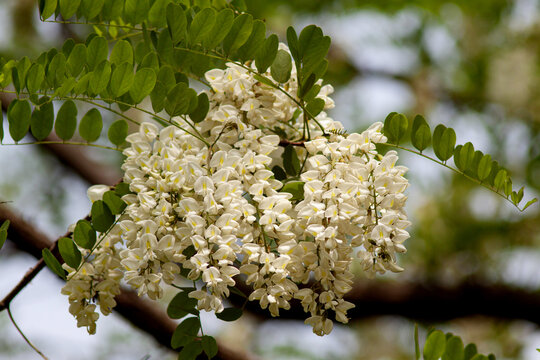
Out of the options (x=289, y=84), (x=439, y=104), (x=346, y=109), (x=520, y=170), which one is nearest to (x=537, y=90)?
Answer: (x=439, y=104)

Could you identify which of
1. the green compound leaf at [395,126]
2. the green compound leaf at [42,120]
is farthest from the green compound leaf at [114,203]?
the green compound leaf at [395,126]

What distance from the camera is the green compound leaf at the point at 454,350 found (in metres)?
0.68

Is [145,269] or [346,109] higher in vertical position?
[346,109]

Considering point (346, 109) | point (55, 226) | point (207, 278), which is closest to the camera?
point (207, 278)

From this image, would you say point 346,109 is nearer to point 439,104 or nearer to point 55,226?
point 439,104

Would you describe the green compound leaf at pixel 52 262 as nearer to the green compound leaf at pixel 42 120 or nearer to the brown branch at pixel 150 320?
the green compound leaf at pixel 42 120

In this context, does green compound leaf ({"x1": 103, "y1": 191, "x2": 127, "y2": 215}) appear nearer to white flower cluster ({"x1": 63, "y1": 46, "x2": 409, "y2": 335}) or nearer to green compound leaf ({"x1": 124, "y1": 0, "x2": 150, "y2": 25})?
white flower cluster ({"x1": 63, "y1": 46, "x2": 409, "y2": 335})

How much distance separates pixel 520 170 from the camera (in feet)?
8.32

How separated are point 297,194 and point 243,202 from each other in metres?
0.10

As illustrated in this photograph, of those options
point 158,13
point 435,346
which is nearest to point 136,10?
point 158,13

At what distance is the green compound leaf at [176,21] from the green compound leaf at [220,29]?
0.10 ft

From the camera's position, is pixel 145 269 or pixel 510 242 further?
pixel 510 242

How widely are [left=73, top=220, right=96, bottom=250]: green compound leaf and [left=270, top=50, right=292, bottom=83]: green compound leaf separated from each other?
298 mm

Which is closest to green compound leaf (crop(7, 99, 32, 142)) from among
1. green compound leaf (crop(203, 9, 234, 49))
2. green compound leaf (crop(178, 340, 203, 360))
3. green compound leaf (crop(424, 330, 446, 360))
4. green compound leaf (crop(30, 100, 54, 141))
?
green compound leaf (crop(30, 100, 54, 141))
